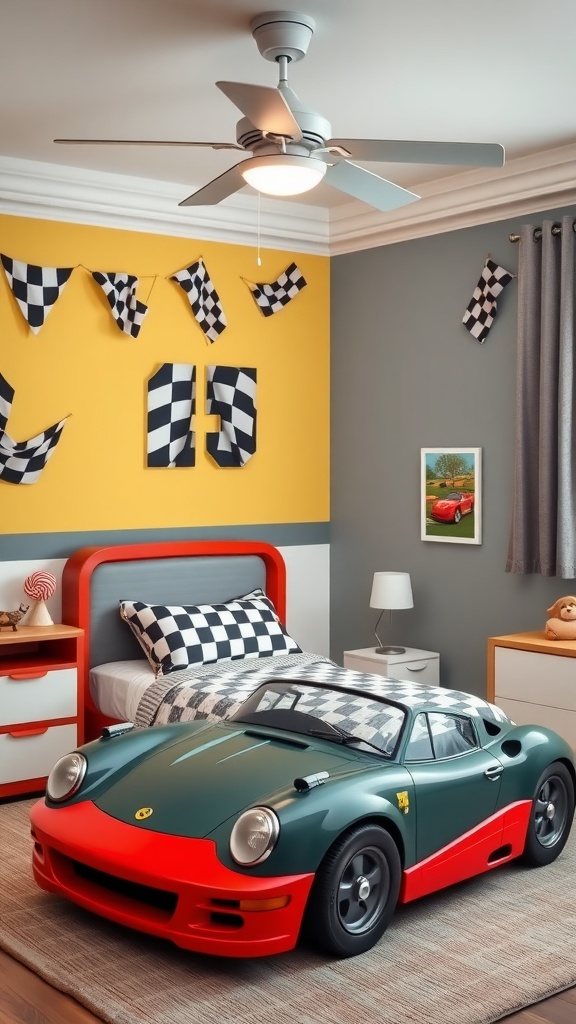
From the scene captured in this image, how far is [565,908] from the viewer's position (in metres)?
3.28

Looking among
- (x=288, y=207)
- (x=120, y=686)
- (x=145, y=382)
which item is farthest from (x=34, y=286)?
(x=120, y=686)

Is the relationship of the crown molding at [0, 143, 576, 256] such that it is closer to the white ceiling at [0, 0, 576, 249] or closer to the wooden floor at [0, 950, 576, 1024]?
the white ceiling at [0, 0, 576, 249]

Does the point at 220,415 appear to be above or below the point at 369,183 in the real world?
below

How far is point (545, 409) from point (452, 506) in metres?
0.84

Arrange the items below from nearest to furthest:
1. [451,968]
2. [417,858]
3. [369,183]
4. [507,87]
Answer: [451,968] < [417,858] < [369,183] < [507,87]

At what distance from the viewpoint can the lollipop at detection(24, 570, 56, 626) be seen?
481 centimetres

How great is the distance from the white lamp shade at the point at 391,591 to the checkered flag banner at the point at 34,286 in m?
2.11

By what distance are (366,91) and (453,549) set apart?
2.37 metres

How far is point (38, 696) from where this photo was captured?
4.57 meters

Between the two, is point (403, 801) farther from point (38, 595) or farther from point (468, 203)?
point (468, 203)

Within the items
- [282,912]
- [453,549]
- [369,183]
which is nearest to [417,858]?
[282,912]

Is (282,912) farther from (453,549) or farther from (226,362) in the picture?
(226,362)

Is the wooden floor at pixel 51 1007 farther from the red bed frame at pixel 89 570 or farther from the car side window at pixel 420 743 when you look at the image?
the red bed frame at pixel 89 570

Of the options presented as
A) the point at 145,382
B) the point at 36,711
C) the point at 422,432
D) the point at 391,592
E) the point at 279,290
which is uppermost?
the point at 279,290
